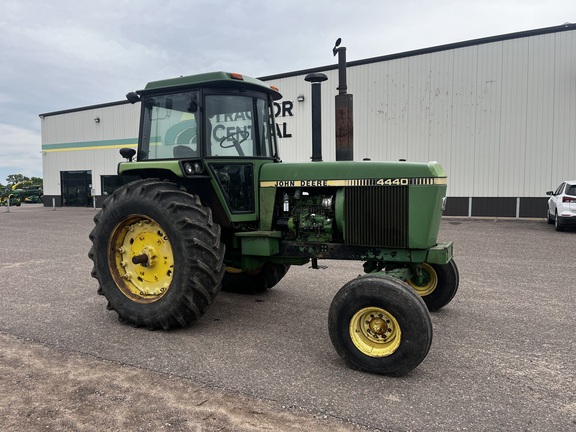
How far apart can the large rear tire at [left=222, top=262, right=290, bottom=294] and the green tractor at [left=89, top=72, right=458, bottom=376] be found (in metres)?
0.67

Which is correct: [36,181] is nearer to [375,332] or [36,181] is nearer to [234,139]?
[234,139]

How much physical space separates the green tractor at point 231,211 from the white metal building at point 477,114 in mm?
12734

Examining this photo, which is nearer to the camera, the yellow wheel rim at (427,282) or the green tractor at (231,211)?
the green tractor at (231,211)

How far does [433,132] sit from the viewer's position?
16203 millimetres

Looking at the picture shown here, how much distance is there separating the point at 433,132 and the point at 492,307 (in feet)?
41.5

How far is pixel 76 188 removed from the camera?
88.2ft

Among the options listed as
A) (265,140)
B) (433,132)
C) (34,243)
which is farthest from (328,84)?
(265,140)

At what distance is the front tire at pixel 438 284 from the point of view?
4.40 metres

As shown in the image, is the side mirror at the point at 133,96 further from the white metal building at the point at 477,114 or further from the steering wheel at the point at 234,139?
the white metal building at the point at 477,114

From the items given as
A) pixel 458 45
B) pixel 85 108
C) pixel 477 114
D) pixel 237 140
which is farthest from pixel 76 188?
pixel 237 140

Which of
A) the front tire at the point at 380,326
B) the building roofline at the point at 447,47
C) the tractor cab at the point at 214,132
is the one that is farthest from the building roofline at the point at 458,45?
the front tire at the point at 380,326

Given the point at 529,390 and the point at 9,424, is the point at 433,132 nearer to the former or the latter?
the point at 529,390

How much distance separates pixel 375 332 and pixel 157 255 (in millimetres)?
2178

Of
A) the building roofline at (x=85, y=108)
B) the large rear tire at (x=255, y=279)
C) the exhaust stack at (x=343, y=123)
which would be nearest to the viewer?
the exhaust stack at (x=343, y=123)
